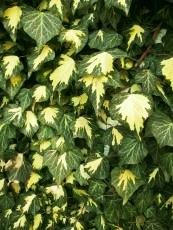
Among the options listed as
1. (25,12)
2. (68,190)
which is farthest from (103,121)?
(25,12)

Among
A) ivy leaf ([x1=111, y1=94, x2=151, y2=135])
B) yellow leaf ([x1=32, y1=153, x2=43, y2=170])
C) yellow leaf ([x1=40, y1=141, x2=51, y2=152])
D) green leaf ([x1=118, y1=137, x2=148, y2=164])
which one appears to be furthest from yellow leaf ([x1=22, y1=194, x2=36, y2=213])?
ivy leaf ([x1=111, y1=94, x2=151, y2=135])

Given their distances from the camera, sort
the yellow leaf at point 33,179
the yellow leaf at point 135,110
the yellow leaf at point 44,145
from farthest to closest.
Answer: the yellow leaf at point 33,179
the yellow leaf at point 44,145
the yellow leaf at point 135,110

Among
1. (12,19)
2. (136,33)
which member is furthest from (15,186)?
(136,33)

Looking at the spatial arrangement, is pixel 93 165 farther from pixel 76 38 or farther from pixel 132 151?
pixel 76 38

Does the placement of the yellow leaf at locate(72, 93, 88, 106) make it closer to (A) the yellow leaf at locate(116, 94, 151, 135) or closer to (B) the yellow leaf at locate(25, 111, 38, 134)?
(B) the yellow leaf at locate(25, 111, 38, 134)

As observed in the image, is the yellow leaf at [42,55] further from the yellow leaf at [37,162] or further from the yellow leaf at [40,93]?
the yellow leaf at [37,162]

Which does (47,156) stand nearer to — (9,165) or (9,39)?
(9,165)

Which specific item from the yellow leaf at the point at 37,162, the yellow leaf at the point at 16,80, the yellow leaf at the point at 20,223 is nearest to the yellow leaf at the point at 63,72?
the yellow leaf at the point at 16,80
